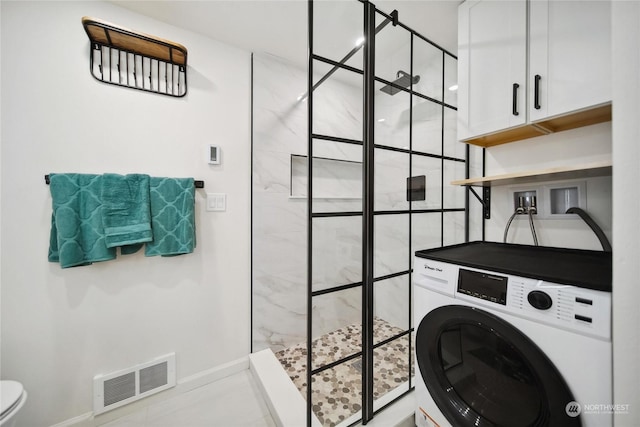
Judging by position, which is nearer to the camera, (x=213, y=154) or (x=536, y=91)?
(x=536, y=91)

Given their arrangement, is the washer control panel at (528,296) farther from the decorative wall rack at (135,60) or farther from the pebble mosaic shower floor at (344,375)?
the decorative wall rack at (135,60)

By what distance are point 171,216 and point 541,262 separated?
1914mm

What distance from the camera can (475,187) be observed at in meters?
1.53

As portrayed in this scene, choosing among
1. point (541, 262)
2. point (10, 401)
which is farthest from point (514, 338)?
point (10, 401)

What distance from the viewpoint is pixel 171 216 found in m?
1.48

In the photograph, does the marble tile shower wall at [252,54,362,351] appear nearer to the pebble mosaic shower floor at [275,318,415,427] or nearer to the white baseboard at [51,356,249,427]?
the white baseboard at [51,356,249,427]

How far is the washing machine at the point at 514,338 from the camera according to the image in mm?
647

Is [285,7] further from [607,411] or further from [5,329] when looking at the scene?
[5,329]

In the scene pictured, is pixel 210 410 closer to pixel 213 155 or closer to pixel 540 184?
pixel 213 155

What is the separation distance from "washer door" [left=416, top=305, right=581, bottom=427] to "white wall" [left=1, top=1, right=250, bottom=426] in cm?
136

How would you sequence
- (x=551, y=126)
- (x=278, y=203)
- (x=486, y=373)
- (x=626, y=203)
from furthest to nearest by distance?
(x=278, y=203)
(x=551, y=126)
(x=486, y=373)
(x=626, y=203)

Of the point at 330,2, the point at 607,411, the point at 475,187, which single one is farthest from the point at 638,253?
the point at 330,2

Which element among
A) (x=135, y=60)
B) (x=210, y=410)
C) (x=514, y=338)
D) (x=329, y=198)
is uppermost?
(x=135, y=60)

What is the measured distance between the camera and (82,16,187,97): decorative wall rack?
1288 millimetres
